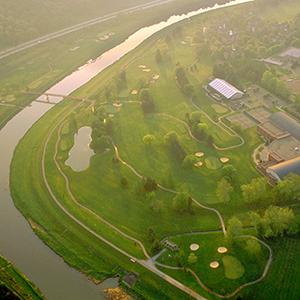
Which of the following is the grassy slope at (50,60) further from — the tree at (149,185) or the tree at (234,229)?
the tree at (234,229)

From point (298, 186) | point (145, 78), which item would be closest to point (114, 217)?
point (298, 186)

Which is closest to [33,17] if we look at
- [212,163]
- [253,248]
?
[212,163]


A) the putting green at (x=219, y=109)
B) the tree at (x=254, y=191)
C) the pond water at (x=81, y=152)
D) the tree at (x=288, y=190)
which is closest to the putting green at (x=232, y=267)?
the tree at (x=254, y=191)

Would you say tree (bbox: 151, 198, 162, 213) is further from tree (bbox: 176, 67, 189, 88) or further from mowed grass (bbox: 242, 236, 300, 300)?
tree (bbox: 176, 67, 189, 88)

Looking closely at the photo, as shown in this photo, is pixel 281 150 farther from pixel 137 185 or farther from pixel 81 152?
pixel 81 152

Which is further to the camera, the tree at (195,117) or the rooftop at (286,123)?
the tree at (195,117)
